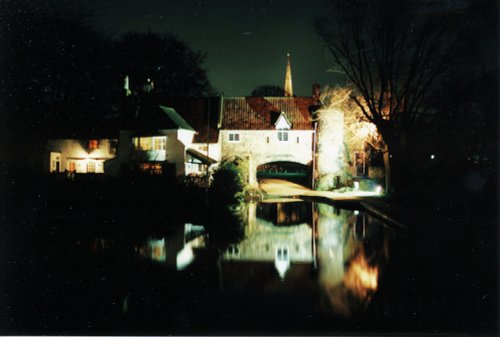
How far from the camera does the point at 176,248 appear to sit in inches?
499

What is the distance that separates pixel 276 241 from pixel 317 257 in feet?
9.28

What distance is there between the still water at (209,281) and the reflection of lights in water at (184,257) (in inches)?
1.2

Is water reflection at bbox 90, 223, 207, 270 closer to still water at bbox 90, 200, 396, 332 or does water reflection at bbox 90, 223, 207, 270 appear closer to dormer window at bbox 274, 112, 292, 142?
still water at bbox 90, 200, 396, 332

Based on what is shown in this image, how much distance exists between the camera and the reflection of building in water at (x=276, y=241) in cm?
1110

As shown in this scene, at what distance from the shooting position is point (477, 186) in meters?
19.4

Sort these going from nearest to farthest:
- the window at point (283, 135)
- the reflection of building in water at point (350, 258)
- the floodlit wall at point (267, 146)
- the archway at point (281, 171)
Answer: the reflection of building in water at point (350, 258), the floodlit wall at point (267, 146), the window at point (283, 135), the archway at point (281, 171)

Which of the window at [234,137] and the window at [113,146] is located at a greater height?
the window at [234,137]

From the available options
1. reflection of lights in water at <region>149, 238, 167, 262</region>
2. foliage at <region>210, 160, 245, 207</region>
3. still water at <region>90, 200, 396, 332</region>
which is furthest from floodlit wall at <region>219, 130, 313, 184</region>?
reflection of lights in water at <region>149, 238, 167, 262</region>

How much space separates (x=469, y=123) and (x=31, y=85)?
1160 inches

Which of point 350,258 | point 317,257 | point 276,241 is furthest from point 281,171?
point 350,258

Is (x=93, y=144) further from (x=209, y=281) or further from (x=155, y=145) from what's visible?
(x=209, y=281)

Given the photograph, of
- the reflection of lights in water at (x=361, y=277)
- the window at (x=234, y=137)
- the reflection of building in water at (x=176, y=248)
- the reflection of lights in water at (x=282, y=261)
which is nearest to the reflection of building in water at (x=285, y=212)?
the reflection of building in water at (x=176, y=248)

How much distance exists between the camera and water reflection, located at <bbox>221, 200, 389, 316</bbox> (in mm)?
8359

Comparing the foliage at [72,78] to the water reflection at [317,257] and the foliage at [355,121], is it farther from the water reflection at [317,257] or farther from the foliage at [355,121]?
the foliage at [355,121]
